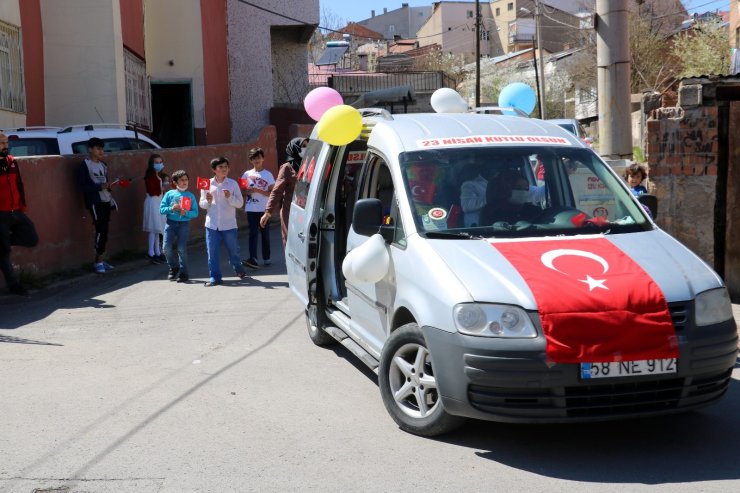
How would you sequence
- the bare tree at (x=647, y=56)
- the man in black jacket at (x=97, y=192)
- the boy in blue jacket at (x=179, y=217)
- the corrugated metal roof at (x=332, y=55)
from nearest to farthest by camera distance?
the boy in blue jacket at (x=179, y=217), the man in black jacket at (x=97, y=192), the corrugated metal roof at (x=332, y=55), the bare tree at (x=647, y=56)

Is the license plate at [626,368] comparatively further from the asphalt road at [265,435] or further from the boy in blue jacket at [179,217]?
the boy in blue jacket at [179,217]

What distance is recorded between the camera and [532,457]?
5434mm

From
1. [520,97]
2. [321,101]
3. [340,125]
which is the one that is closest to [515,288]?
[340,125]

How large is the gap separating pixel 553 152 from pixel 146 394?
137 inches

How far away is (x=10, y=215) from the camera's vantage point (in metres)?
10.9

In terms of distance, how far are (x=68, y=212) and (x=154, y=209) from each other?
73.4 inches

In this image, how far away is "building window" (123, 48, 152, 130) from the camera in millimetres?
21750

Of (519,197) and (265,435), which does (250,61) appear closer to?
(519,197)

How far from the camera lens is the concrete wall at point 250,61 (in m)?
29.2

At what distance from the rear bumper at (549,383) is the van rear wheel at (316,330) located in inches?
113

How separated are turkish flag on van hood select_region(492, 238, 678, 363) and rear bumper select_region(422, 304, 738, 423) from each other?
3.9 inches

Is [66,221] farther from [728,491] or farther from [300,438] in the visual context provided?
[728,491]

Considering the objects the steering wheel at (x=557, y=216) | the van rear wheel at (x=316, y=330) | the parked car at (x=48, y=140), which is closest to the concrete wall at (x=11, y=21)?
the parked car at (x=48, y=140)

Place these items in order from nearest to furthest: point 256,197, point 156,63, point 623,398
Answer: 1. point 623,398
2. point 256,197
3. point 156,63
